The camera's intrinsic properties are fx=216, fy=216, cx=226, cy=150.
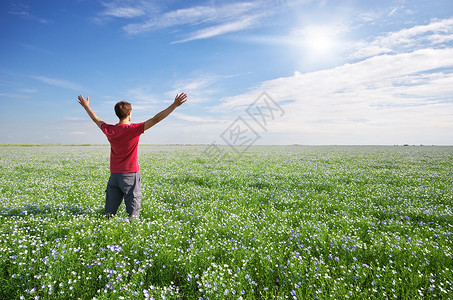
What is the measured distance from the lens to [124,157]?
558 cm

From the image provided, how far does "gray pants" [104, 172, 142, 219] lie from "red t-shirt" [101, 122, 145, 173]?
179 millimetres

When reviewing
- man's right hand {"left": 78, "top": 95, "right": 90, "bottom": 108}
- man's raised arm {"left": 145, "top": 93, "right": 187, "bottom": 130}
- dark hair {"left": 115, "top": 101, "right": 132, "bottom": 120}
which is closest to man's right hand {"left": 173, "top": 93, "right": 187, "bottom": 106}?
man's raised arm {"left": 145, "top": 93, "right": 187, "bottom": 130}

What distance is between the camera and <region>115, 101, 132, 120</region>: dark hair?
5.53m

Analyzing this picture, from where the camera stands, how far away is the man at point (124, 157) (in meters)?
5.38

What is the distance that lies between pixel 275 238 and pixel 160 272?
2798 mm

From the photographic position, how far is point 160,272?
396 centimetres

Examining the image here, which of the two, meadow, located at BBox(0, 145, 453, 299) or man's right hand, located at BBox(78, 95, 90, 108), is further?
man's right hand, located at BBox(78, 95, 90, 108)

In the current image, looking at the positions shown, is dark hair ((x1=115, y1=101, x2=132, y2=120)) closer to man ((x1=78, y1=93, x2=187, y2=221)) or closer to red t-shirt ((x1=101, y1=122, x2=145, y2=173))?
man ((x1=78, y1=93, x2=187, y2=221))

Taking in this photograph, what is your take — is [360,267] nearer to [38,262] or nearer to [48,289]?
[48,289]

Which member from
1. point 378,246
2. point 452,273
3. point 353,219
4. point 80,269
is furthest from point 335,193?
point 80,269

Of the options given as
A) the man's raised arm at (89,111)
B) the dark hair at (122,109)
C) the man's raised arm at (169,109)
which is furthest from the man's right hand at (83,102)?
the man's raised arm at (169,109)

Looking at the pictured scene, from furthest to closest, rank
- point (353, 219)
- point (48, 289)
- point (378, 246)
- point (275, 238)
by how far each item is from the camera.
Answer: point (353, 219), point (275, 238), point (378, 246), point (48, 289)

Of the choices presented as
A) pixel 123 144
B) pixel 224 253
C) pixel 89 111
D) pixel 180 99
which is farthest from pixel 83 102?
pixel 224 253

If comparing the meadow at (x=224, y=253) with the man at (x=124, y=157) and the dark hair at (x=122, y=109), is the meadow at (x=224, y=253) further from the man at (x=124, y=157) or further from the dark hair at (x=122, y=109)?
the dark hair at (x=122, y=109)
